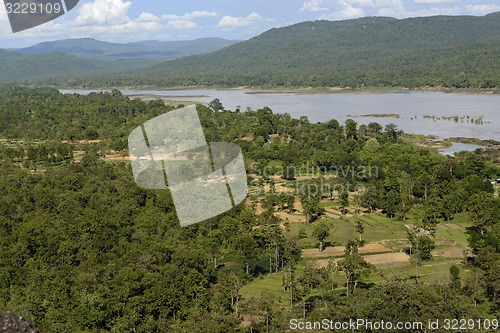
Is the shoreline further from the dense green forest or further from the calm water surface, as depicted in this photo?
the dense green forest

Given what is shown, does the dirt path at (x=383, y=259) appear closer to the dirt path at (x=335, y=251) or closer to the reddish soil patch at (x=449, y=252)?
the dirt path at (x=335, y=251)

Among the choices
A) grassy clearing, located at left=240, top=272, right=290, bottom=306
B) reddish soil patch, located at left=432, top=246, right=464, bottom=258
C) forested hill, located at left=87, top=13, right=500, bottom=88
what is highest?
forested hill, located at left=87, top=13, right=500, bottom=88

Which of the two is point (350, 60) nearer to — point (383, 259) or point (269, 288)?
point (383, 259)

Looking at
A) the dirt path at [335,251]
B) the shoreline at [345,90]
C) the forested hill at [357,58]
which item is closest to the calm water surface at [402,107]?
the shoreline at [345,90]

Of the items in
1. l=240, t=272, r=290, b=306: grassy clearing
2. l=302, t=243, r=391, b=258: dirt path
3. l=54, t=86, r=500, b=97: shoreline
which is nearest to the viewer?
l=240, t=272, r=290, b=306: grassy clearing

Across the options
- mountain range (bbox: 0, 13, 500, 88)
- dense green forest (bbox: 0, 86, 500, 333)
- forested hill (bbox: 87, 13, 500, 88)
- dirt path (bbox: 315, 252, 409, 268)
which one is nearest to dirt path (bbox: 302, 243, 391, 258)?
dense green forest (bbox: 0, 86, 500, 333)

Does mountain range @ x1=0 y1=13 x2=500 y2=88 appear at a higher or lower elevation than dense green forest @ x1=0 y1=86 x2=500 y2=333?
higher

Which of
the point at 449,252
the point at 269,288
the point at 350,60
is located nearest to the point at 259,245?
the point at 269,288
